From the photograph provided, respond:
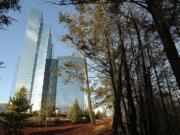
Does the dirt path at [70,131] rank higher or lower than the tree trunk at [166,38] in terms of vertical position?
lower

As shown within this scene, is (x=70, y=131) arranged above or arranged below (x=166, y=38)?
below

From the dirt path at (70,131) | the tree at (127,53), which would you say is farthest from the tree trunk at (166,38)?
the dirt path at (70,131)

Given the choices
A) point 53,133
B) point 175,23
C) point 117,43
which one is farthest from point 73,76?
point 175,23

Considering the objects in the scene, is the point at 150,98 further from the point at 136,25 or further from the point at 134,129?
the point at 136,25

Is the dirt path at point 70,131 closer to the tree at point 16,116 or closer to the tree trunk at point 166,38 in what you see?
the tree at point 16,116

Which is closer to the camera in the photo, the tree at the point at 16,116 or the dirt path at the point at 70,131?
the dirt path at the point at 70,131

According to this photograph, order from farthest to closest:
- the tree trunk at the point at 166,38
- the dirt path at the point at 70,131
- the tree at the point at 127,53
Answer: the dirt path at the point at 70,131 < the tree at the point at 127,53 < the tree trunk at the point at 166,38

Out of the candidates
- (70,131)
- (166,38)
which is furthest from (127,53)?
(70,131)

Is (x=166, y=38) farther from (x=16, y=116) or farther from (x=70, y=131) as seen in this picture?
(x=16, y=116)

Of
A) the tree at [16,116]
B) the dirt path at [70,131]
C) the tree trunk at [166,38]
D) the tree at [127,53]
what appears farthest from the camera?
the tree at [16,116]

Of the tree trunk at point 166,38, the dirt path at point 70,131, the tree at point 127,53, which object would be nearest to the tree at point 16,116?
the dirt path at point 70,131

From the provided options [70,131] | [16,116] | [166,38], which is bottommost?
[70,131]

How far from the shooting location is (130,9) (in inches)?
522

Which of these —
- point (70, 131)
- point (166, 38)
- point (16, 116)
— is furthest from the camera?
point (16, 116)
